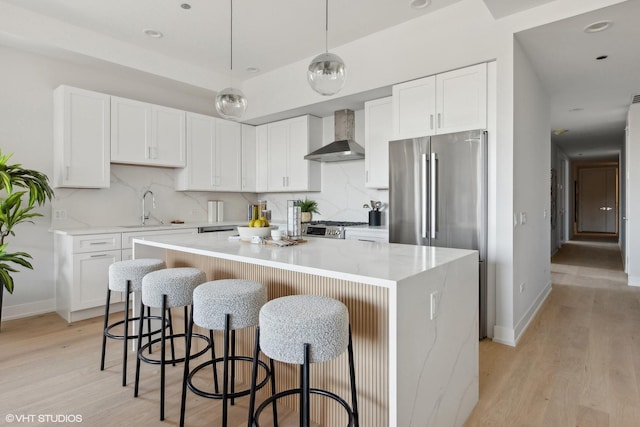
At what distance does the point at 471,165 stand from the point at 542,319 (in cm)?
182

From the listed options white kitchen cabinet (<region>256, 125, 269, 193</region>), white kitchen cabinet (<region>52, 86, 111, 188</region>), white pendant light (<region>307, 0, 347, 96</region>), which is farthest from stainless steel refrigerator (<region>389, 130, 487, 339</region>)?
white kitchen cabinet (<region>52, 86, 111, 188</region>)

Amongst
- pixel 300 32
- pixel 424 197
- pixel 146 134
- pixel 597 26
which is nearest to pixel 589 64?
pixel 597 26

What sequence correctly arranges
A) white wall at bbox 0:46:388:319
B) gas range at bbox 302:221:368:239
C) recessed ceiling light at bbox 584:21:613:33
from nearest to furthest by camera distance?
recessed ceiling light at bbox 584:21:613:33, white wall at bbox 0:46:388:319, gas range at bbox 302:221:368:239

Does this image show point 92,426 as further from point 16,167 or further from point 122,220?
point 122,220

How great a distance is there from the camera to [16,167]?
3162mm

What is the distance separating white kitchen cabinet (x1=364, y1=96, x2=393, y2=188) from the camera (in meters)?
4.05

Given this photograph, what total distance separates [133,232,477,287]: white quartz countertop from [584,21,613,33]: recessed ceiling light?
2166 millimetres

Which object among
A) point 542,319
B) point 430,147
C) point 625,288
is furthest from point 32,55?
point 625,288

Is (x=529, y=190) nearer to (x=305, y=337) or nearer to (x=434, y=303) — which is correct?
(x=434, y=303)

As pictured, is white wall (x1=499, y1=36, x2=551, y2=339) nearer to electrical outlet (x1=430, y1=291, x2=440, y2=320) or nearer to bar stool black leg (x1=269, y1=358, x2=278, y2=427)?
electrical outlet (x1=430, y1=291, x2=440, y2=320)

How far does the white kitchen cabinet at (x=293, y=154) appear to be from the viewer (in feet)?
16.1

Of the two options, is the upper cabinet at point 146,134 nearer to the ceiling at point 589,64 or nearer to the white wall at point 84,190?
the white wall at point 84,190

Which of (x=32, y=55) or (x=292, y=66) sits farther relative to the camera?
(x=292, y=66)

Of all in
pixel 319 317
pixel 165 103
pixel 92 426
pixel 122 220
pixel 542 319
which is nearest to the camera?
pixel 319 317
